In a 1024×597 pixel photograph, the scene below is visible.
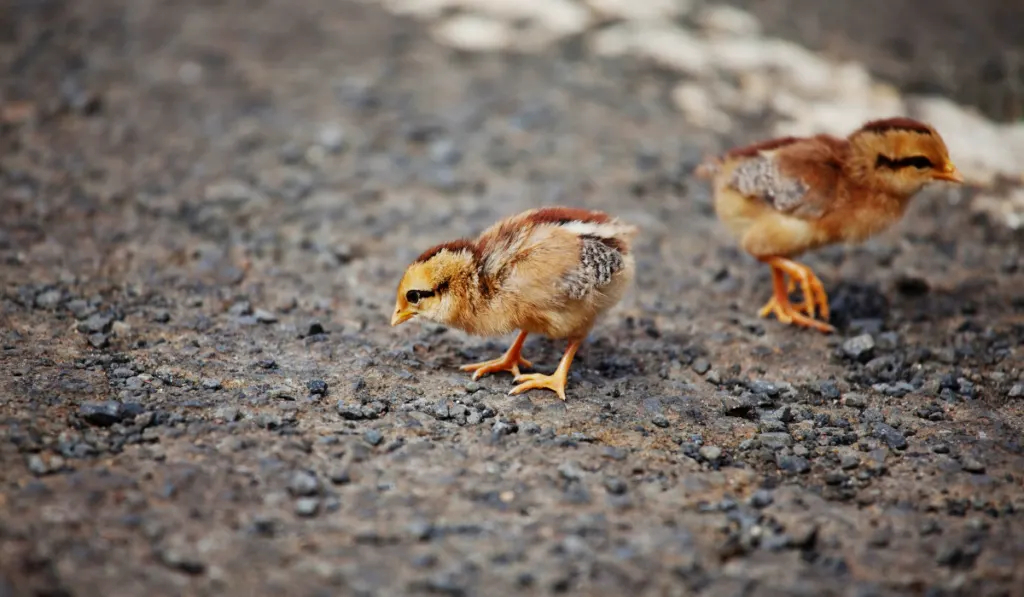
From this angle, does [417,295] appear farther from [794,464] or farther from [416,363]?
[794,464]

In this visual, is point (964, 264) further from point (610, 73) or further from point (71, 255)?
point (71, 255)

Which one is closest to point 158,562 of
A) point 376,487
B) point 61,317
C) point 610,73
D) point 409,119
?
point 376,487

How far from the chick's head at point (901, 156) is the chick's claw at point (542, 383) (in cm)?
233

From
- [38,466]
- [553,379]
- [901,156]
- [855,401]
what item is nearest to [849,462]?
[855,401]

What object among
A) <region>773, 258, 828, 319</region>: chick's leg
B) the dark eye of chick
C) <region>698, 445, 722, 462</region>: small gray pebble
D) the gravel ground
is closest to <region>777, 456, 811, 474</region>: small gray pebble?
the gravel ground

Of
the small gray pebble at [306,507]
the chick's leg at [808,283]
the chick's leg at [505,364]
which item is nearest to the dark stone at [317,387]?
the chick's leg at [505,364]

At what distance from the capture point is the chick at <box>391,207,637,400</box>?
477 cm

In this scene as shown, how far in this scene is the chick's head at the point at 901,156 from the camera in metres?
5.48

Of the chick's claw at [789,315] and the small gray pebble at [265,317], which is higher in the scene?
the small gray pebble at [265,317]

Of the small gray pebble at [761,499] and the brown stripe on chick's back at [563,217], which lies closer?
the small gray pebble at [761,499]

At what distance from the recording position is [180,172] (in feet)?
24.1

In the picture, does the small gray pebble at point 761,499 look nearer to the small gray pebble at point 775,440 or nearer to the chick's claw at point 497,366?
the small gray pebble at point 775,440

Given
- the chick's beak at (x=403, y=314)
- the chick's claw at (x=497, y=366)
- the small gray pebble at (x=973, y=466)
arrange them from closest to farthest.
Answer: the small gray pebble at (x=973, y=466), the chick's beak at (x=403, y=314), the chick's claw at (x=497, y=366)

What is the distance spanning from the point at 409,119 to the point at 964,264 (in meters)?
4.60
